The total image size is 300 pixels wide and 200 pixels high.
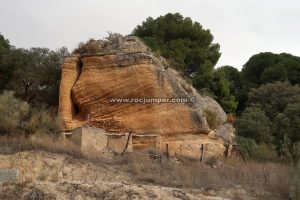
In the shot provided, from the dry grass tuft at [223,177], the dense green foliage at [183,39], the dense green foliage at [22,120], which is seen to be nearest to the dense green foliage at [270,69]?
the dense green foliage at [183,39]

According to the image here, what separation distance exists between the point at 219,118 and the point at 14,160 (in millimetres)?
12018

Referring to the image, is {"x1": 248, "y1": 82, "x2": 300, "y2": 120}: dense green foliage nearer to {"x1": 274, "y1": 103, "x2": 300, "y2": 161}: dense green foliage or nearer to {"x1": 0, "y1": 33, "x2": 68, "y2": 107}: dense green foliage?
{"x1": 274, "y1": 103, "x2": 300, "y2": 161}: dense green foliage

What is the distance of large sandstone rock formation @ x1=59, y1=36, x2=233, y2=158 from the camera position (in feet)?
76.0

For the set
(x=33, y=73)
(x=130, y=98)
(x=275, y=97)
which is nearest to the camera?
(x=130, y=98)

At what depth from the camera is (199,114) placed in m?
23.9

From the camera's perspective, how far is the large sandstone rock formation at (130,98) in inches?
912

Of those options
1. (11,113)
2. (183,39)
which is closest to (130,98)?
(11,113)

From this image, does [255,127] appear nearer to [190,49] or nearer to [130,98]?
[130,98]

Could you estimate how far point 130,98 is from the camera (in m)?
23.5

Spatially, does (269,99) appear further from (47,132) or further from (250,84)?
(47,132)

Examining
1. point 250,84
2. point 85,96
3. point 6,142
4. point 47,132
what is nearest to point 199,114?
point 85,96

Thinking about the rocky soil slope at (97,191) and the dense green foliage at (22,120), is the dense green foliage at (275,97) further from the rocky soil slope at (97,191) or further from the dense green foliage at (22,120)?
the rocky soil slope at (97,191)

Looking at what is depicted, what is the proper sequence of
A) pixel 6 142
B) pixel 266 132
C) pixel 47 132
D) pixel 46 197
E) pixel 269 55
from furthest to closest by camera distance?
pixel 269 55 → pixel 266 132 → pixel 47 132 → pixel 6 142 → pixel 46 197

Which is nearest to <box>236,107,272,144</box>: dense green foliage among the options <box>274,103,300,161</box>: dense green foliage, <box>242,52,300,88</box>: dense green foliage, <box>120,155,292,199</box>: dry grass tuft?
<box>274,103,300,161</box>: dense green foliage
